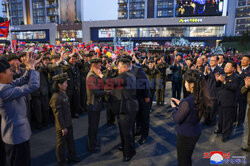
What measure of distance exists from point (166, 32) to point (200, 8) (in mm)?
10275

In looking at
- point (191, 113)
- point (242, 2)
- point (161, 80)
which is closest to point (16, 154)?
point (191, 113)

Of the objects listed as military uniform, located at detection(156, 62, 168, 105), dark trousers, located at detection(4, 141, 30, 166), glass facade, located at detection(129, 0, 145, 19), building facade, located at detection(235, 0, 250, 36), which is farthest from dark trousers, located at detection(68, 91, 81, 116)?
building facade, located at detection(235, 0, 250, 36)

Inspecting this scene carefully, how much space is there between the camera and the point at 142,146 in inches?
171

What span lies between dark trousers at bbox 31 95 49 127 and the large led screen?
4694cm

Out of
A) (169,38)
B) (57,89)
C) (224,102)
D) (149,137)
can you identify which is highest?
(169,38)

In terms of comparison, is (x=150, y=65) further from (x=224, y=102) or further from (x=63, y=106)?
(x=63, y=106)

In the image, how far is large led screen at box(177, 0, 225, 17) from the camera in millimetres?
43250

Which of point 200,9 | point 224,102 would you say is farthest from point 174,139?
point 200,9

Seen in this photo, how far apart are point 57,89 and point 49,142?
1953 millimetres

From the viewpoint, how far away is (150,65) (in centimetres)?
691

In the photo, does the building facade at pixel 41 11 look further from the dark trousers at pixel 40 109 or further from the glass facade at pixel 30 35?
the dark trousers at pixel 40 109

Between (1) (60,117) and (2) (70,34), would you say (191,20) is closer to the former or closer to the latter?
(2) (70,34)

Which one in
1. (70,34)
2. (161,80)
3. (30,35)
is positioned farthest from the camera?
(30,35)

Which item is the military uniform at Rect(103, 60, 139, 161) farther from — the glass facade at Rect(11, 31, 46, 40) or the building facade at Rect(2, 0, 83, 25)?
the building facade at Rect(2, 0, 83, 25)
